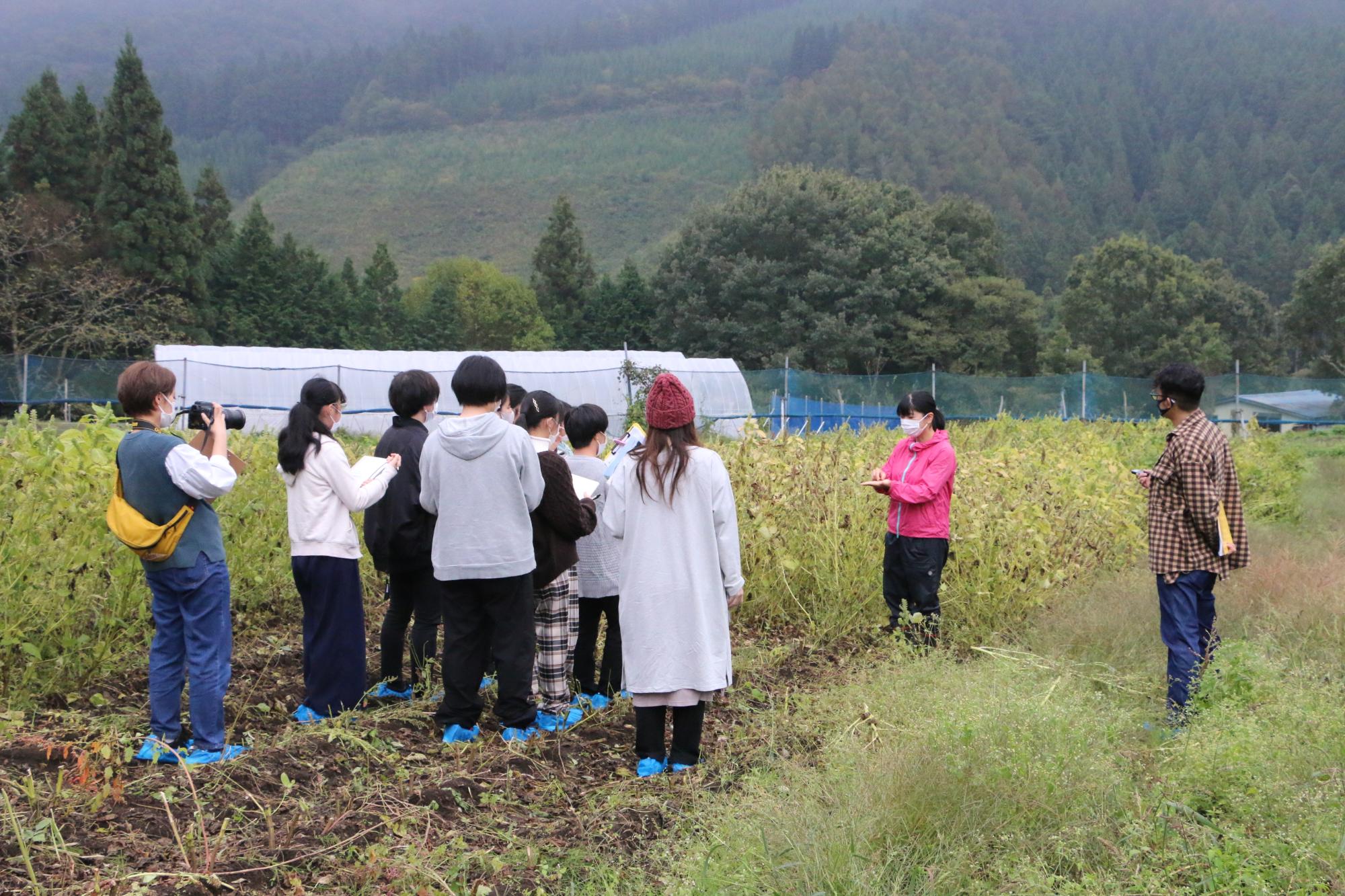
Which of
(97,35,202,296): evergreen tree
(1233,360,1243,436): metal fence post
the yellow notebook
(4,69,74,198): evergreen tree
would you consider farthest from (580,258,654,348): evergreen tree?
the yellow notebook

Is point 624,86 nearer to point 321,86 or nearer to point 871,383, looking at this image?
point 321,86

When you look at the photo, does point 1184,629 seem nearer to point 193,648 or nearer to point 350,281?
point 193,648

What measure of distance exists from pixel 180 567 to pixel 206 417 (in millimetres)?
584

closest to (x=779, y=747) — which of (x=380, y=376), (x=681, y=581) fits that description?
(x=681, y=581)

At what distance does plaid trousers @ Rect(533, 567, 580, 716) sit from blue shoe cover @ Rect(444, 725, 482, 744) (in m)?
0.41

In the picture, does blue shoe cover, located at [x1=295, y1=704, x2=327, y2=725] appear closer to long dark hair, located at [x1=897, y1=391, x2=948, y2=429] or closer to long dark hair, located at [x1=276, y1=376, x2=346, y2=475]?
long dark hair, located at [x1=276, y1=376, x2=346, y2=475]

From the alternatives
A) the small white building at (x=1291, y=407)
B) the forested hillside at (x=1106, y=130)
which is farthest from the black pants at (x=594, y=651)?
the forested hillside at (x=1106, y=130)

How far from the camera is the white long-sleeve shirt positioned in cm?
428

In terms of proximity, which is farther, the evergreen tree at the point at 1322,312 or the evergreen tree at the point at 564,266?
the evergreen tree at the point at 564,266

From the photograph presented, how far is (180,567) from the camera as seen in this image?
438cm

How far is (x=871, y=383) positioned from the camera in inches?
1141

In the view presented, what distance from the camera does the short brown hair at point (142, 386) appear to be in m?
4.35

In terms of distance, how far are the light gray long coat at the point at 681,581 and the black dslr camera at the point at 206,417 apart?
1.55 meters

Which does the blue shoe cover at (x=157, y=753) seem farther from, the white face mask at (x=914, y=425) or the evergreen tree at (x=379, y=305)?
the evergreen tree at (x=379, y=305)
